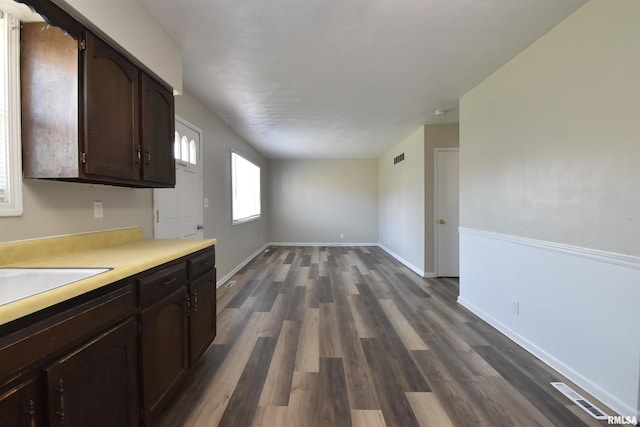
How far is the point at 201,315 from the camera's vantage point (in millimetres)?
2021

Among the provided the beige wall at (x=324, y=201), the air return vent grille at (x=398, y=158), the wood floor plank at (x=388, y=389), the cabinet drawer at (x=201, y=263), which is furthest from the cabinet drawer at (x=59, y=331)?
the beige wall at (x=324, y=201)

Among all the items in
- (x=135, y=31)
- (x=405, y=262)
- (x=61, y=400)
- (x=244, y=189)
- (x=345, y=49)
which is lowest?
(x=405, y=262)

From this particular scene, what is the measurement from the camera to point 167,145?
84.9 inches

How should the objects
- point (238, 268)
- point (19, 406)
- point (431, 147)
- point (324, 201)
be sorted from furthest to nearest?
point (324, 201)
point (238, 268)
point (431, 147)
point (19, 406)

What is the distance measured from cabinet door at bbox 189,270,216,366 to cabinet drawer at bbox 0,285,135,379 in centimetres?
65

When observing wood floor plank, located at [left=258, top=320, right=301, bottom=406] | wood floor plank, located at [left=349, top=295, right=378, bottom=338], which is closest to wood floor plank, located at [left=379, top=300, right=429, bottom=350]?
wood floor plank, located at [left=349, top=295, right=378, bottom=338]

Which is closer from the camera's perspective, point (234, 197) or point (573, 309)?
point (573, 309)

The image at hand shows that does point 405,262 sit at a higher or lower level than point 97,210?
lower

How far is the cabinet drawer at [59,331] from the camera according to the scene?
2.65 feet

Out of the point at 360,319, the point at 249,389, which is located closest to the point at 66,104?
the point at 249,389

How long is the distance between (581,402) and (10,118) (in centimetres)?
→ 347

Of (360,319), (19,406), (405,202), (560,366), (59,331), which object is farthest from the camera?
(405,202)

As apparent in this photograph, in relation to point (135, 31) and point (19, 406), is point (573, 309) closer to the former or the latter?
point (19, 406)

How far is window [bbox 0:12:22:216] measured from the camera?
53.1 inches
